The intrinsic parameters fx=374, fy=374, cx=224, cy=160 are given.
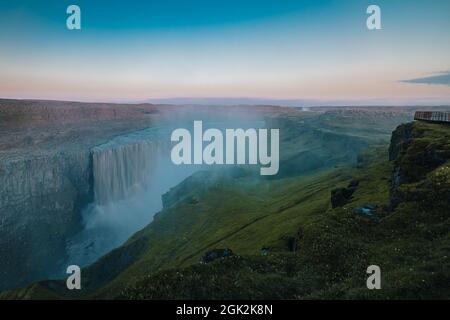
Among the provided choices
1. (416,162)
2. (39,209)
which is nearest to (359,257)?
(416,162)

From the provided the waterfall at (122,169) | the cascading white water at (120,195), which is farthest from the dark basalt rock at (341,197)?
the waterfall at (122,169)

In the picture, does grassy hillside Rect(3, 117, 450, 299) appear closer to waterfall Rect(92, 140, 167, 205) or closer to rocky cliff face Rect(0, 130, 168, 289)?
rocky cliff face Rect(0, 130, 168, 289)

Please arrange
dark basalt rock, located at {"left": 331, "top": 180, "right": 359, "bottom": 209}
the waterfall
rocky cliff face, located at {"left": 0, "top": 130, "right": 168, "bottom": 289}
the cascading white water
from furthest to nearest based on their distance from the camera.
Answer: the waterfall
the cascading white water
rocky cliff face, located at {"left": 0, "top": 130, "right": 168, "bottom": 289}
dark basalt rock, located at {"left": 331, "top": 180, "right": 359, "bottom": 209}

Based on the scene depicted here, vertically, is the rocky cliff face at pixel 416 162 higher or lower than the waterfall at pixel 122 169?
higher

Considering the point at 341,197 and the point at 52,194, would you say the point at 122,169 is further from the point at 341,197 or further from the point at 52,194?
the point at 341,197

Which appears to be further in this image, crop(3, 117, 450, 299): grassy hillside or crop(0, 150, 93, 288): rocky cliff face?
crop(0, 150, 93, 288): rocky cliff face

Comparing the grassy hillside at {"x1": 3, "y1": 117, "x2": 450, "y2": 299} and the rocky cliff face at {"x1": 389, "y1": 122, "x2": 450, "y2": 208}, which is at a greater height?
the rocky cliff face at {"x1": 389, "y1": 122, "x2": 450, "y2": 208}

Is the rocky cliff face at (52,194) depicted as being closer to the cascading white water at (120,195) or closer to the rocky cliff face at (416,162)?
the cascading white water at (120,195)

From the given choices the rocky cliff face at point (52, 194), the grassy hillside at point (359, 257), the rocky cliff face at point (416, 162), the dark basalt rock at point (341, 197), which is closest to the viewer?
the grassy hillside at point (359, 257)

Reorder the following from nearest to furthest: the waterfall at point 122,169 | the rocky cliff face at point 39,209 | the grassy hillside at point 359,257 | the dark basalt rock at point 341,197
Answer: the grassy hillside at point 359,257, the dark basalt rock at point 341,197, the rocky cliff face at point 39,209, the waterfall at point 122,169

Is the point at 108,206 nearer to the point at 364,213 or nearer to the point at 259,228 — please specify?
the point at 259,228

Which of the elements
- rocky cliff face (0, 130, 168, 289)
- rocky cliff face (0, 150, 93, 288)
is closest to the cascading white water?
rocky cliff face (0, 130, 168, 289)
